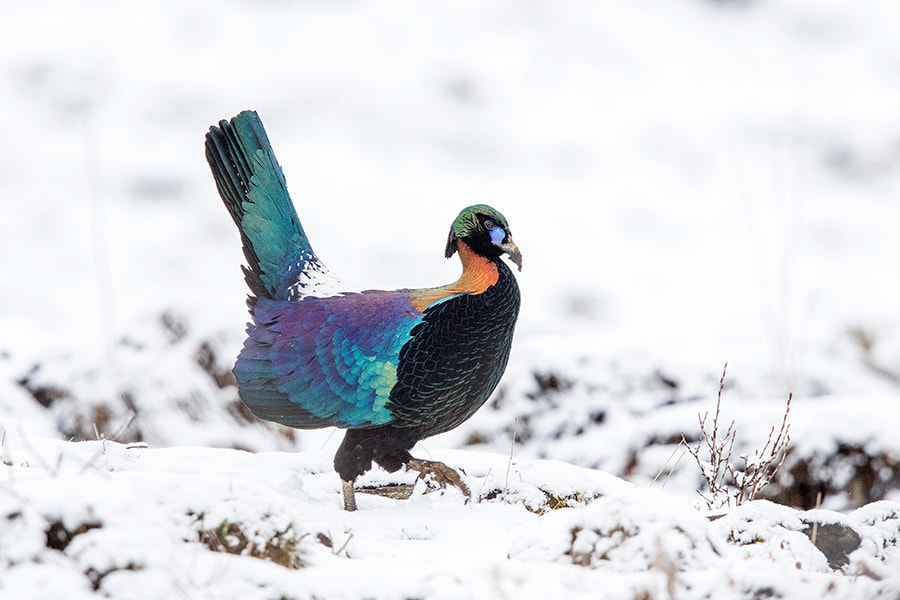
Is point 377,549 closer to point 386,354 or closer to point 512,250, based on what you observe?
point 386,354

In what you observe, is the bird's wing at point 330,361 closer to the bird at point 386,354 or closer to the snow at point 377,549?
the bird at point 386,354

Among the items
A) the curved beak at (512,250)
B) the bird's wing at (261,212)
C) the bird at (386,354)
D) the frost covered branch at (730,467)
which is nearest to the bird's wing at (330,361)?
the bird at (386,354)

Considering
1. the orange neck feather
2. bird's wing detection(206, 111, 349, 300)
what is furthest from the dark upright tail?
the orange neck feather

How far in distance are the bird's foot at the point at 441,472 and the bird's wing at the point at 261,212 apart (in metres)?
0.86

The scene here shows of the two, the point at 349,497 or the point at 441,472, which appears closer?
the point at 349,497

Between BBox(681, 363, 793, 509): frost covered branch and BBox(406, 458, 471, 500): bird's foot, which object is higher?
BBox(681, 363, 793, 509): frost covered branch

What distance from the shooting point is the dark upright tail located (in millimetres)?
4047

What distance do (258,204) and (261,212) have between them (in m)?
0.04

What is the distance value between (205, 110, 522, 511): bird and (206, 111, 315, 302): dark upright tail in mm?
17

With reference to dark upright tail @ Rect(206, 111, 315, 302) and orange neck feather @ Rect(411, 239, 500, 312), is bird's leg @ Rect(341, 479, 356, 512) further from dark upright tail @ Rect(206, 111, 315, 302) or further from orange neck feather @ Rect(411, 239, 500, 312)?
dark upright tail @ Rect(206, 111, 315, 302)

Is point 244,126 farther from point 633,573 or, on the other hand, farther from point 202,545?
point 633,573

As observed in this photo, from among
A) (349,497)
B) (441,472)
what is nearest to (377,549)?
(349,497)

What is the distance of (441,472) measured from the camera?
3.72 meters

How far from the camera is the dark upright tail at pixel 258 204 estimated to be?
4.05 m
